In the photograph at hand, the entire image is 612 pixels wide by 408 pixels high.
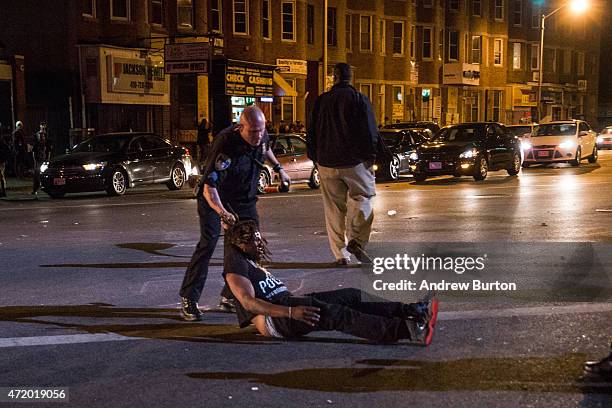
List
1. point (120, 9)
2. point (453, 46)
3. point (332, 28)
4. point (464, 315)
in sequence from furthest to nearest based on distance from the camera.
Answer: point (453, 46) → point (332, 28) → point (120, 9) → point (464, 315)

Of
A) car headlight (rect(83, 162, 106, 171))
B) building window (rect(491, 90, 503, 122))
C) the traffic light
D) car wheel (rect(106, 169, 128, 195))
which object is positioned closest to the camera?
car headlight (rect(83, 162, 106, 171))

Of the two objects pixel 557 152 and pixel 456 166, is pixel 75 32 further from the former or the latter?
pixel 557 152

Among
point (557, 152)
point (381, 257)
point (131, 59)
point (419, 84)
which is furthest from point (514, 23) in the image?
point (381, 257)

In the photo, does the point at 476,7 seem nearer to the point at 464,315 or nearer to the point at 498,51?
the point at 498,51

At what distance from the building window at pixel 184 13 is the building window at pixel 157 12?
0.74 meters

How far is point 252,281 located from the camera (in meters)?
5.93

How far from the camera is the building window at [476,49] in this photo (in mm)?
53031

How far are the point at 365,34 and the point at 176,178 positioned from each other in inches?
982

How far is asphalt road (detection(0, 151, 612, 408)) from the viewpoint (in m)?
4.98

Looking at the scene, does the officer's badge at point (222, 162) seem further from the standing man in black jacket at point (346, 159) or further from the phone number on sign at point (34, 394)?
the standing man in black jacket at point (346, 159)

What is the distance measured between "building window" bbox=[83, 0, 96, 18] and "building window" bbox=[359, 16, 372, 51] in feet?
59.5

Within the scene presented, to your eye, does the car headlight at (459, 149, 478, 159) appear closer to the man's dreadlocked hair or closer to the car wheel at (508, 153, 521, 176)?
the car wheel at (508, 153, 521, 176)

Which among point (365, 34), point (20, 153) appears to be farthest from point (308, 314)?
point (365, 34)

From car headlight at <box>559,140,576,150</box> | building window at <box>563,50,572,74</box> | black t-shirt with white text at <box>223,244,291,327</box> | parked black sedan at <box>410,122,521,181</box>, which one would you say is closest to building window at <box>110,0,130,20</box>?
parked black sedan at <box>410,122,521,181</box>
